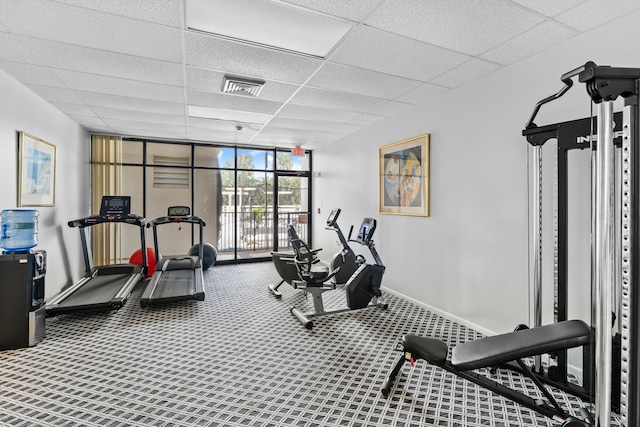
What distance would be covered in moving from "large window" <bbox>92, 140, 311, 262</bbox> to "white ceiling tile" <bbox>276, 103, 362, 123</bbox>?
2.79 meters

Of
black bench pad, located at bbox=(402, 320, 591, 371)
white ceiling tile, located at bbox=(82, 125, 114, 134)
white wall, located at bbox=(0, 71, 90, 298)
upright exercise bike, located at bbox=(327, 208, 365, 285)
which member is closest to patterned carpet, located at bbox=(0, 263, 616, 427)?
black bench pad, located at bbox=(402, 320, 591, 371)

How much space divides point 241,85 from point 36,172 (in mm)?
2827

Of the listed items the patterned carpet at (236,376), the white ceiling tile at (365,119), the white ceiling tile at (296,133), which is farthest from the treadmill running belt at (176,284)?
the white ceiling tile at (365,119)

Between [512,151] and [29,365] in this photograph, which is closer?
[29,365]

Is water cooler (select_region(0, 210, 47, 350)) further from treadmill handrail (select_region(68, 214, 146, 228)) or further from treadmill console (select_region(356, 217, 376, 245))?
treadmill console (select_region(356, 217, 376, 245))

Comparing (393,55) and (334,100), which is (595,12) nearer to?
(393,55)

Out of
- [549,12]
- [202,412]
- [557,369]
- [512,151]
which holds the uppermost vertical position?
[549,12]

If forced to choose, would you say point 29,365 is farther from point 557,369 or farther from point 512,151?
point 512,151

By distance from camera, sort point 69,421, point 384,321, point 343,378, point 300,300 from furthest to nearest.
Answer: point 300,300 → point 384,321 → point 343,378 → point 69,421

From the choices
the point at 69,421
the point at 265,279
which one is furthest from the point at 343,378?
the point at 265,279

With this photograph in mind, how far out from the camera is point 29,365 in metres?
2.76

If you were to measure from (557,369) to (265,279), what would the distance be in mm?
4554

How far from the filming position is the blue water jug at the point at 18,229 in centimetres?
327

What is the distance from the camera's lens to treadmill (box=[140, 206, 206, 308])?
4.33 metres
